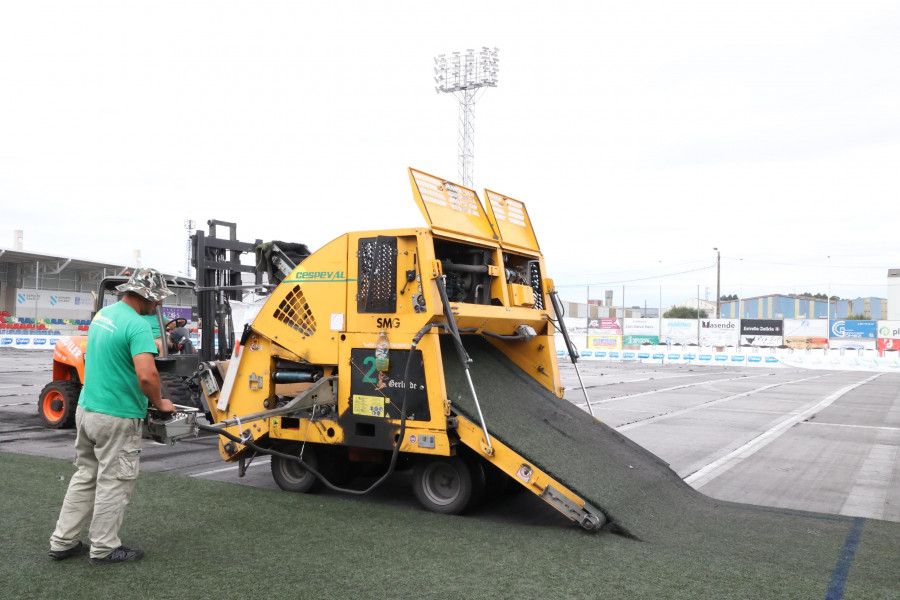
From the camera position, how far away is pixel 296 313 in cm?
700

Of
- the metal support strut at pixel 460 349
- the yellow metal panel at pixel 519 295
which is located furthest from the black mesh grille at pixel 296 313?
the yellow metal panel at pixel 519 295

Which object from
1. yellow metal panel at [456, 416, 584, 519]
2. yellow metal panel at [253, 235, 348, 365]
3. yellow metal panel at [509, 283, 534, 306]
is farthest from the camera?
yellow metal panel at [509, 283, 534, 306]

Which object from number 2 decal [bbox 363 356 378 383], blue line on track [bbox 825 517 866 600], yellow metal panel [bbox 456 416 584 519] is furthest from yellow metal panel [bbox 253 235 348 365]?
blue line on track [bbox 825 517 866 600]

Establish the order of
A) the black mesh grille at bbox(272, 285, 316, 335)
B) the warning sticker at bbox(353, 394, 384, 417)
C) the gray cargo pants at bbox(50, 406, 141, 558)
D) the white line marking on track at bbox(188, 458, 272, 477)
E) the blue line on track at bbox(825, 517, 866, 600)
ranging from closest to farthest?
A: the blue line on track at bbox(825, 517, 866, 600) → the gray cargo pants at bbox(50, 406, 141, 558) → the warning sticker at bbox(353, 394, 384, 417) → the black mesh grille at bbox(272, 285, 316, 335) → the white line marking on track at bbox(188, 458, 272, 477)

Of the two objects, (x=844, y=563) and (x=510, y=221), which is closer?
(x=844, y=563)

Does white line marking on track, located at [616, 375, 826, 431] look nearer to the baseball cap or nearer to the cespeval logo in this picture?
the cespeval logo

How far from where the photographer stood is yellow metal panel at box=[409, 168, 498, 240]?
6642 mm

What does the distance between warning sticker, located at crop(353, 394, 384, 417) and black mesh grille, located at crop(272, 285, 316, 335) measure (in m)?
0.81

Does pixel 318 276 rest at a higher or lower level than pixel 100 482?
higher

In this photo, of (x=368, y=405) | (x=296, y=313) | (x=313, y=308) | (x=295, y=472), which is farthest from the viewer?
(x=295, y=472)

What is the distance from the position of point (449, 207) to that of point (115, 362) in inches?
131

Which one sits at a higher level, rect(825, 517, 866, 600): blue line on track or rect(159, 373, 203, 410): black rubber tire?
rect(159, 373, 203, 410): black rubber tire

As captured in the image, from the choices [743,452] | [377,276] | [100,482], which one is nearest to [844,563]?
[377,276]

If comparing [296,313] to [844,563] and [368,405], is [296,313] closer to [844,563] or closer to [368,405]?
[368,405]
